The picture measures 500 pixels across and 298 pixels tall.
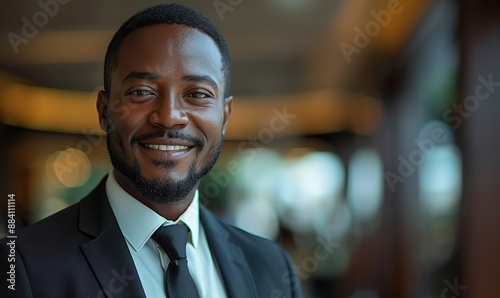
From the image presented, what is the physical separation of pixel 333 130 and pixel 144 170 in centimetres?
790

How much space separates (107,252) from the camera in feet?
3.26

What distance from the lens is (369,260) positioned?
23.3ft

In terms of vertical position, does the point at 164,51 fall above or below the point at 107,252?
above

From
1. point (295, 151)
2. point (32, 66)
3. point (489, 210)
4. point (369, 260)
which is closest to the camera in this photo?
point (489, 210)

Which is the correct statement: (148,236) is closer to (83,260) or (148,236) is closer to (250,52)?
(83,260)

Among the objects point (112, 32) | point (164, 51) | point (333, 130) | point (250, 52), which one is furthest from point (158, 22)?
point (333, 130)

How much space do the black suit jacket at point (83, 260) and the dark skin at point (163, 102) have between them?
137 mm

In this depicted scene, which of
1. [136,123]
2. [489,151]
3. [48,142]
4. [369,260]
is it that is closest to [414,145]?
[369,260]

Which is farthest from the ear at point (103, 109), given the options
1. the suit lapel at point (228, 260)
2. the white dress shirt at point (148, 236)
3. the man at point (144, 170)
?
the suit lapel at point (228, 260)

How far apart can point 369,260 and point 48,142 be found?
13.5 feet

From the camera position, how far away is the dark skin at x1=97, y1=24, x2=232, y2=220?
94cm

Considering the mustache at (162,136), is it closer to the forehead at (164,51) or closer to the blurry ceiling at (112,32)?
the forehead at (164,51)

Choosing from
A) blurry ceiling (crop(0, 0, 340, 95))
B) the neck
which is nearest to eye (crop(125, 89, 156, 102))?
the neck

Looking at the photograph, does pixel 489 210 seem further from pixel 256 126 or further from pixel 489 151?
pixel 256 126
